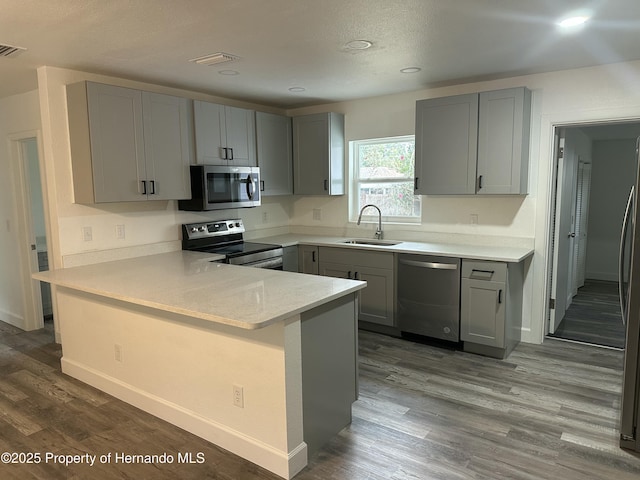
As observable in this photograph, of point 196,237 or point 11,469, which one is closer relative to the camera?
point 11,469

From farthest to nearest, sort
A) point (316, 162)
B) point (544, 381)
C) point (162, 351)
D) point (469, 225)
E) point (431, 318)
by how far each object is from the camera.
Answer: point (316, 162) → point (469, 225) → point (431, 318) → point (544, 381) → point (162, 351)

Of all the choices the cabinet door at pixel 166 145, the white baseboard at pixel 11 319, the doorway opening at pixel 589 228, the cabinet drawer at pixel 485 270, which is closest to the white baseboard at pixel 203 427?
the cabinet door at pixel 166 145

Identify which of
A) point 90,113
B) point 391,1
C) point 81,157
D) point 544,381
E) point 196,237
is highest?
point 391,1

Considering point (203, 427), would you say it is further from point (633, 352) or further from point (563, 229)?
point (563, 229)

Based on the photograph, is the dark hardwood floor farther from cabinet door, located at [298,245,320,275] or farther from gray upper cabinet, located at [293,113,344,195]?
gray upper cabinet, located at [293,113,344,195]

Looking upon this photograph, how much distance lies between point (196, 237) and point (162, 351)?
1711 mm

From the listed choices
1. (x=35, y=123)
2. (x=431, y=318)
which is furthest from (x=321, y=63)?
(x=35, y=123)

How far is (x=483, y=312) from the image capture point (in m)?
3.60

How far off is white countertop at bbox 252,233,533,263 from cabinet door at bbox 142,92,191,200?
1.20m

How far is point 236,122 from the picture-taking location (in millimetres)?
4293

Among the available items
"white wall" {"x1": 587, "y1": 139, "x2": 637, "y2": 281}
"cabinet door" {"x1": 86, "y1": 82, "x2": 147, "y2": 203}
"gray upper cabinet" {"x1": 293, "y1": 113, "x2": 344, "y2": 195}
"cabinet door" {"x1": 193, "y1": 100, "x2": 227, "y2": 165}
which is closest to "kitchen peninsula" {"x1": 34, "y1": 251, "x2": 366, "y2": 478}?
"cabinet door" {"x1": 86, "y1": 82, "x2": 147, "y2": 203}

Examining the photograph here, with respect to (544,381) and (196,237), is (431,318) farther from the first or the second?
(196,237)

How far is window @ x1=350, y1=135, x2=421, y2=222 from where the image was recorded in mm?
4625

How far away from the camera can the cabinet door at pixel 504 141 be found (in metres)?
3.61
